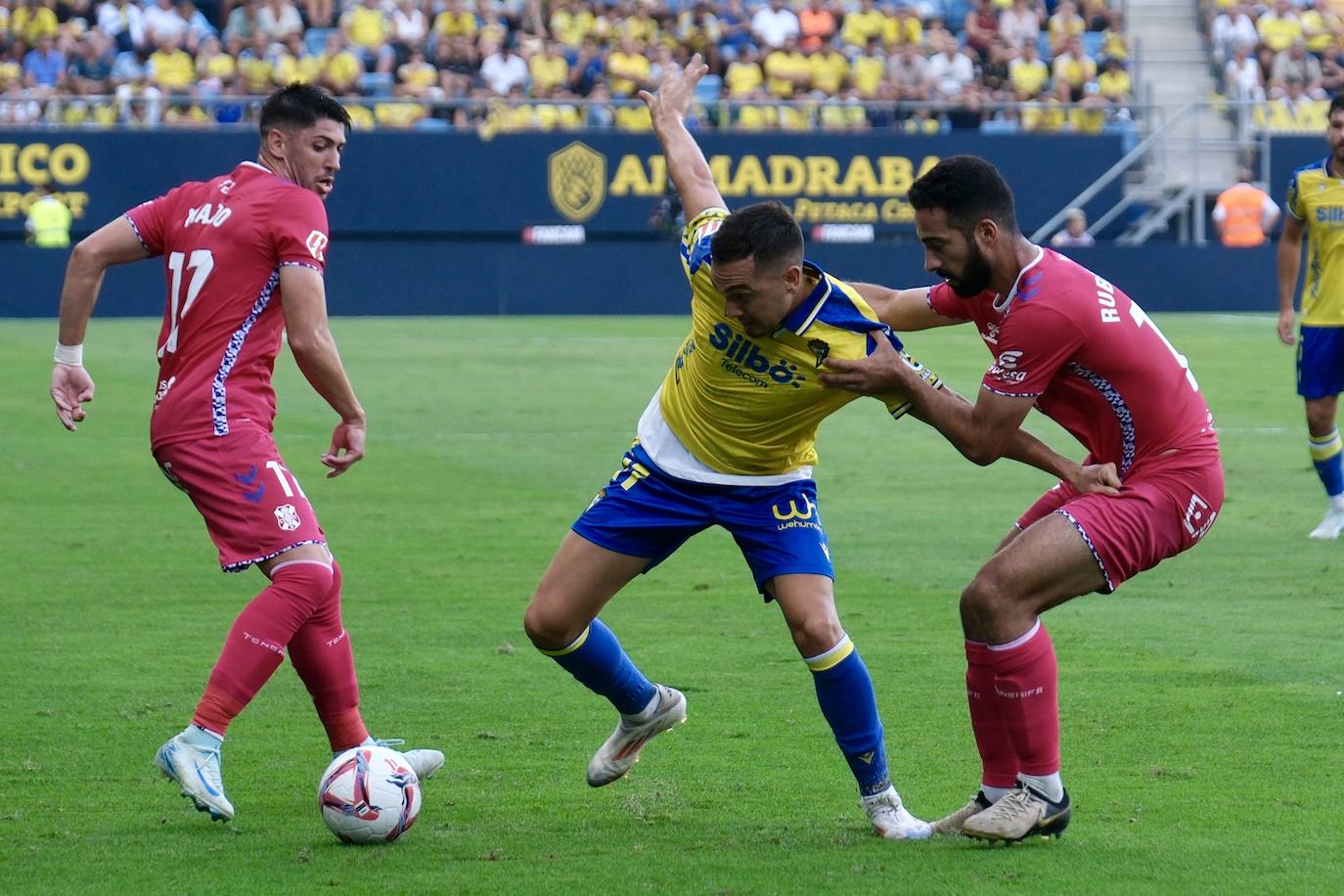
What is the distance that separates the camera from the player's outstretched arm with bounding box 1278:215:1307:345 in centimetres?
1140

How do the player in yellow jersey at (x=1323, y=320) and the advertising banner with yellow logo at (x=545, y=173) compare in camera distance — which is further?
the advertising banner with yellow logo at (x=545, y=173)

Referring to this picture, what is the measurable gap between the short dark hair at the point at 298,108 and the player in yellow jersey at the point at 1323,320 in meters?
7.18

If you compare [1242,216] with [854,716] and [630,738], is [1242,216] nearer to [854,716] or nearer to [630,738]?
[630,738]

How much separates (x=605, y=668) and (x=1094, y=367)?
6.12ft

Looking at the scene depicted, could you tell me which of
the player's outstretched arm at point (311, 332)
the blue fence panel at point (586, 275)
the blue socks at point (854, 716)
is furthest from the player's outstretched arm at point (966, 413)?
the blue fence panel at point (586, 275)

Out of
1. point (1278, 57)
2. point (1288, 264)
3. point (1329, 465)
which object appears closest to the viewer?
point (1329, 465)

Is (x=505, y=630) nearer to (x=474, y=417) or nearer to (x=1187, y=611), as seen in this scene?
(x=1187, y=611)

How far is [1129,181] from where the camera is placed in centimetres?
3250

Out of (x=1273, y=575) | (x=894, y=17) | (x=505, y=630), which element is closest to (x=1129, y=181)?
(x=894, y=17)

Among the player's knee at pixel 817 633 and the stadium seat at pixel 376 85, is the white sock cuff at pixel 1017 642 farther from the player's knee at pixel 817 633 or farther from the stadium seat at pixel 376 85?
the stadium seat at pixel 376 85

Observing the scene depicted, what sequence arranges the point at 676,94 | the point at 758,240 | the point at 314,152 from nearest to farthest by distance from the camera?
the point at 758,240 < the point at 314,152 < the point at 676,94

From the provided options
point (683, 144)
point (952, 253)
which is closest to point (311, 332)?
point (683, 144)

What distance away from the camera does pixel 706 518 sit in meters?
6.00

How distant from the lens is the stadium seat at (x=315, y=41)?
30.9m
